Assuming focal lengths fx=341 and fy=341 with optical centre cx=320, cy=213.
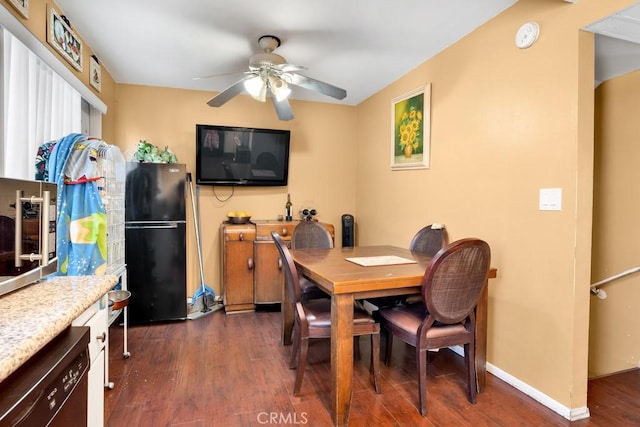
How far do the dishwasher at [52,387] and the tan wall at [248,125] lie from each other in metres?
2.97

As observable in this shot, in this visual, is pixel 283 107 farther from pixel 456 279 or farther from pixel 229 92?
pixel 456 279

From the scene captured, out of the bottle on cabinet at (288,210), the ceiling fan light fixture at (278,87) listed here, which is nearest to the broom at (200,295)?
the bottle on cabinet at (288,210)

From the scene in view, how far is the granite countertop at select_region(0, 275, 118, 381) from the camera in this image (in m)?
0.71

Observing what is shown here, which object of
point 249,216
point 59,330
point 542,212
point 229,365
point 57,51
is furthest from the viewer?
point 249,216

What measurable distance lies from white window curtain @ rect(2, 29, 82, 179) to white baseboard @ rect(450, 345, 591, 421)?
320 cm

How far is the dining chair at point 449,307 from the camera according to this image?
5.73ft

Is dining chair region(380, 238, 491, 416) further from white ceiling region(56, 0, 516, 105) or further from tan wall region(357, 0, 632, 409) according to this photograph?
white ceiling region(56, 0, 516, 105)

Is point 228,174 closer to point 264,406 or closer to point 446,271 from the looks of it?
point 264,406

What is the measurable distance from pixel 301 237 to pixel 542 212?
181 cm

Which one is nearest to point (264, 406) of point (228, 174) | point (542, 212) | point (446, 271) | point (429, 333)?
point (429, 333)

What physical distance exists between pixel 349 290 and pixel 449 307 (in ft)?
1.87

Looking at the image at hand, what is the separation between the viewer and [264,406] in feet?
6.41

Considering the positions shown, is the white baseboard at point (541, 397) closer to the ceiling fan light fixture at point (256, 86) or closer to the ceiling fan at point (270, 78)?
the ceiling fan at point (270, 78)

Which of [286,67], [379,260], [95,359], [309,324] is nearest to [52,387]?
[95,359]
